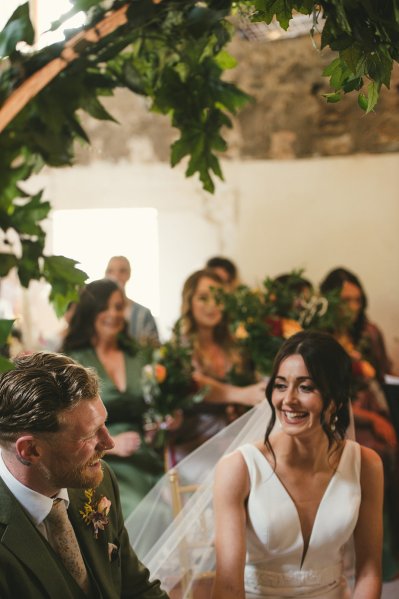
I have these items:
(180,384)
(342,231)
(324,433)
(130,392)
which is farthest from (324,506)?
(342,231)

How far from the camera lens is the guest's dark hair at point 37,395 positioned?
187 centimetres

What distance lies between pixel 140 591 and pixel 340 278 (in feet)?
13.0

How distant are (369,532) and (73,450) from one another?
1.11m

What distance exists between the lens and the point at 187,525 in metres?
2.76

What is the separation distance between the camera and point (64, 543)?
196cm

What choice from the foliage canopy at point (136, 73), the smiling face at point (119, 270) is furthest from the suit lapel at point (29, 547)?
the smiling face at point (119, 270)

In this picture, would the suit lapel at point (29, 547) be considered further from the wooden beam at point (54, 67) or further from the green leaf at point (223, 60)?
the green leaf at point (223, 60)

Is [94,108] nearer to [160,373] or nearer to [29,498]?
[29,498]

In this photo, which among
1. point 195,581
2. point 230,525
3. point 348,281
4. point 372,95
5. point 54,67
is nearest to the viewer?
point 372,95

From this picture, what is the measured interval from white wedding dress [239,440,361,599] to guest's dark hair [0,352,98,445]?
864mm

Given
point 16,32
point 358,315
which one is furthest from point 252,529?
point 358,315

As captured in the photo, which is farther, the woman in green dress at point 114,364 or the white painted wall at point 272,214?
the white painted wall at point 272,214

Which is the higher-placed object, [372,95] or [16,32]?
[16,32]

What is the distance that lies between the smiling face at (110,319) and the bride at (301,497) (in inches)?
74.7
